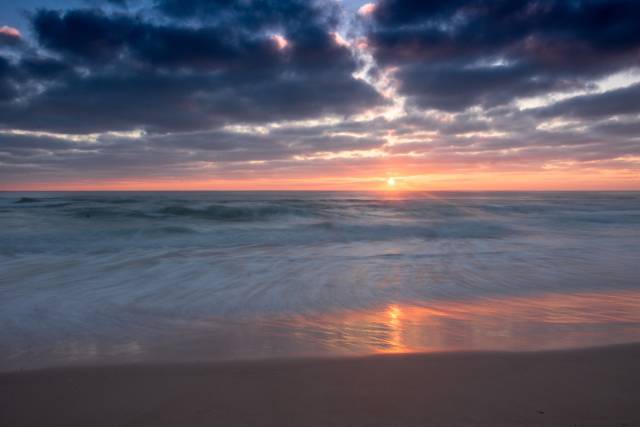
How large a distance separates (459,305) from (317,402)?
11.0 feet

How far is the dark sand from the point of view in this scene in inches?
95.7

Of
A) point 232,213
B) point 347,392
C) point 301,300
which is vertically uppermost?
point 232,213

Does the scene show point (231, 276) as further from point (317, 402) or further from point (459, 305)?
point (317, 402)

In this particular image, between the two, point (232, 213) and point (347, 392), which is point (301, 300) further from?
point (232, 213)

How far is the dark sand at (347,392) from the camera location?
243cm

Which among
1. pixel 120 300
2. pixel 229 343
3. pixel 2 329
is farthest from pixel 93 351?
pixel 120 300

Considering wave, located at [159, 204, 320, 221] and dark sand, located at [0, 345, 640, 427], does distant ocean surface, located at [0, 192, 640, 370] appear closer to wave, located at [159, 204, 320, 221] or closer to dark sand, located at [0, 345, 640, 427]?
dark sand, located at [0, 345, 640, 427]

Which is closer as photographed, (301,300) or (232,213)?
(301,300)

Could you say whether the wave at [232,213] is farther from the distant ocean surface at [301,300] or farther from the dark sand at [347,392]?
the dark sand at [347,392]

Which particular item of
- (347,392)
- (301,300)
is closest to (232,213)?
(301,300)

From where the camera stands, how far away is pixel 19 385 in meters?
2.92

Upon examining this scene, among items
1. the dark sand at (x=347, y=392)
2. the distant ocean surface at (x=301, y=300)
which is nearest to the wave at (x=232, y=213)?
the distant ocean surface at (x=301, y=300)

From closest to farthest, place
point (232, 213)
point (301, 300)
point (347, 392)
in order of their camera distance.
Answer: point (347, 392), point (301, 300), point (232, 213)

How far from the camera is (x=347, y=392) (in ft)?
9.05
